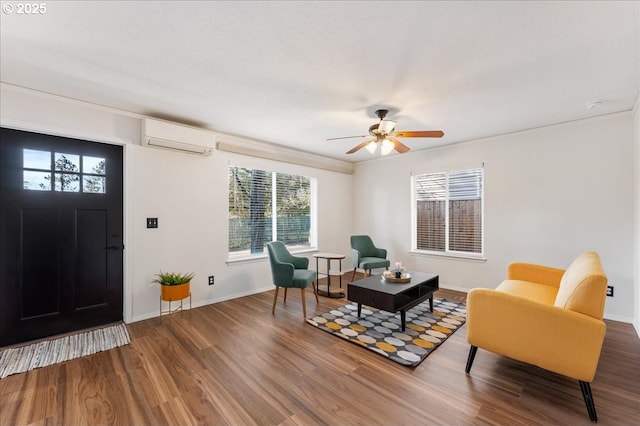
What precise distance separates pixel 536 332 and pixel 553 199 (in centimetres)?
264

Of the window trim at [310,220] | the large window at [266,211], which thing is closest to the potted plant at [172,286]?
the window trim at [310,220]

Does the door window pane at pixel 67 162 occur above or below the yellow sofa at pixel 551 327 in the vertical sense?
above

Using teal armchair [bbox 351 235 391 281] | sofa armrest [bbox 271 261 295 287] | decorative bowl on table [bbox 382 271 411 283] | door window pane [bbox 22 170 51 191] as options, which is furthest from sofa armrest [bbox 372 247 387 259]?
door window pane [bbox 22 170 51 191]

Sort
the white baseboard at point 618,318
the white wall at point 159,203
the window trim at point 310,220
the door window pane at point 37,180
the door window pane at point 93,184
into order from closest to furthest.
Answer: the door window pane at point 37,180 → the white wall at point 159,203 → the door window pane at point 93,184 → the white baseboard at point 618,318 → the window trim at point 310,220

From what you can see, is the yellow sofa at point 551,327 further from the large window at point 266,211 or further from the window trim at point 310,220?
the large window at point 266,211

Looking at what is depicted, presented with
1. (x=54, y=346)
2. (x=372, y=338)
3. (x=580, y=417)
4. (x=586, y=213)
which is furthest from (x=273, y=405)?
(x=586, y=213)

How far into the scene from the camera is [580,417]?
1674 millimetres

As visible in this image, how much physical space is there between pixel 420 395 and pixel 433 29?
2473 mm

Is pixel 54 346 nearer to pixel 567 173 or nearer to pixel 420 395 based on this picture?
pixel 420 395

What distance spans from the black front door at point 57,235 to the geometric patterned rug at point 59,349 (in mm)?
202

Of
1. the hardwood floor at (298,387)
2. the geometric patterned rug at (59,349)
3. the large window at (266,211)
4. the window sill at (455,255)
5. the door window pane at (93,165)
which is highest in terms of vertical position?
the door window pane at (93,165)

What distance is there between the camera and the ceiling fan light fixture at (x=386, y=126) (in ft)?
9.71

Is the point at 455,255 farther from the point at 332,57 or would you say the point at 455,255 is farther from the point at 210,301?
the point at 210,301

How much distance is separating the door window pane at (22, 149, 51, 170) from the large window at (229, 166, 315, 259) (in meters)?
1.99
